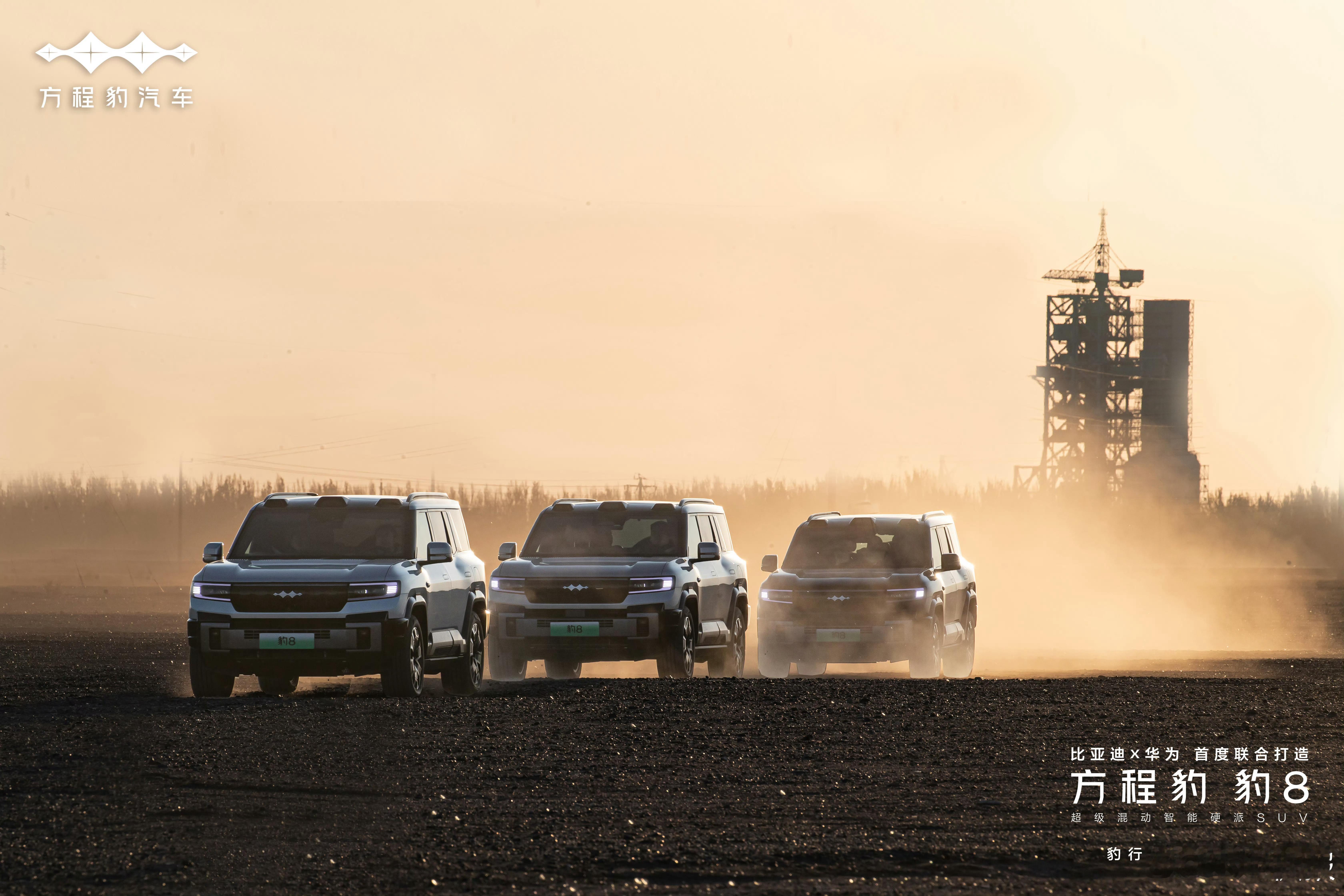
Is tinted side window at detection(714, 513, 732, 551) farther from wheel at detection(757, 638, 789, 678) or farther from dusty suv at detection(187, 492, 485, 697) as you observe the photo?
dusty suv at detection(187, 492, 485, 697)

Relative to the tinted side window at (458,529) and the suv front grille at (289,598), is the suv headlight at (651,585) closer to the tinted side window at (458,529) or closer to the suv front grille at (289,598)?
the tinted side window at (458,529)

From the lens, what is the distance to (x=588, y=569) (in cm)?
2134

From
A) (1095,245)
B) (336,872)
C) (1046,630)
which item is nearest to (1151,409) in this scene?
(1095,245)

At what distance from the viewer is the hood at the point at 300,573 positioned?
731 inches

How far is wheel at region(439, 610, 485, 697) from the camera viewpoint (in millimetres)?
20438

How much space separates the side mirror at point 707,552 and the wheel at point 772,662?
4.06ft

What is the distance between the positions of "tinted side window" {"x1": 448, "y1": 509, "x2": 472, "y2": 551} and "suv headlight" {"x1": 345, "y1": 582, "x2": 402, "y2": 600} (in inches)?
84.6

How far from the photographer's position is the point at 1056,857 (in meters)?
9.93

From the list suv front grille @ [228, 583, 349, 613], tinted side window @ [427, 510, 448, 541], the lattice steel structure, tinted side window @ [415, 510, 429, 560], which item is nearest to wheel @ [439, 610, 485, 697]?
tinted side window @ [427, 510, 448, 541]

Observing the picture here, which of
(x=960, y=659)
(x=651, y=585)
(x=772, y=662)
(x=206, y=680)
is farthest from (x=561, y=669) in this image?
(x=206, y=680)

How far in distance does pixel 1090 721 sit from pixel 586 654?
6657 millimetres

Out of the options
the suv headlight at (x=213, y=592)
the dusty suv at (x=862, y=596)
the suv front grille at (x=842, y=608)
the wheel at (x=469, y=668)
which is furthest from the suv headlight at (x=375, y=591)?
the suv front grille at (x=842, y=608)

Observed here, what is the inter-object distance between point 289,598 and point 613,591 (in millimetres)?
4245

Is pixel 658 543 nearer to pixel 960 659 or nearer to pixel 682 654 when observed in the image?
pixel 682 654
